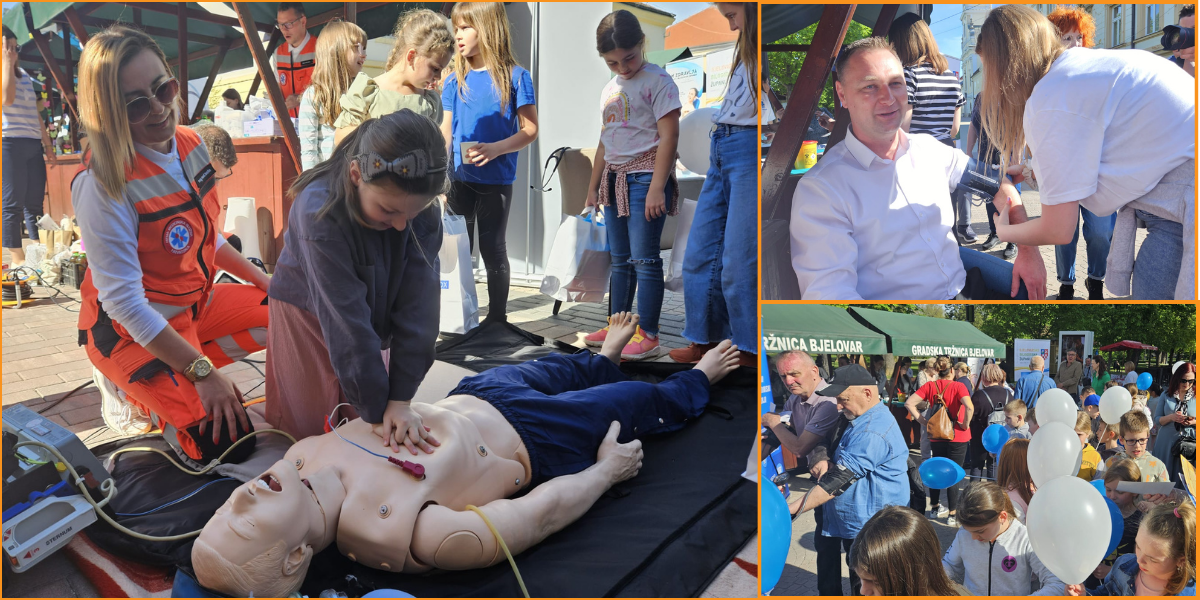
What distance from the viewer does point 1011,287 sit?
1635 millimetres

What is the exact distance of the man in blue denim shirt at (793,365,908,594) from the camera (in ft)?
5.18

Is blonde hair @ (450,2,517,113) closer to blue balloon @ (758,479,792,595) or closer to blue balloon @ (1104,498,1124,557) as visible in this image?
blue balloon @ (758,479,792,595)

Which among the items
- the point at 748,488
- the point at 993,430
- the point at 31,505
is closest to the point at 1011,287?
the point at 993,430

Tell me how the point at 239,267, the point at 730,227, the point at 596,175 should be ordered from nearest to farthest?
the point at 239,267
the point at 730,227
the point at 596,175

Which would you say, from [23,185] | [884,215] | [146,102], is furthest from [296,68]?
[884,215]

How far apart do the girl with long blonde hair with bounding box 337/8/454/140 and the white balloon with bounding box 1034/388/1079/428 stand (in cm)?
210

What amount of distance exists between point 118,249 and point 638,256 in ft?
6.66

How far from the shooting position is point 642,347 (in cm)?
334

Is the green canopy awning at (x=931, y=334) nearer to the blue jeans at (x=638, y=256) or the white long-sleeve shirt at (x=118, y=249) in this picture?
the blue jeans at (x=638, y=256)

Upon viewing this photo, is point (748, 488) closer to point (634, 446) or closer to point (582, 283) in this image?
point (634, 446)

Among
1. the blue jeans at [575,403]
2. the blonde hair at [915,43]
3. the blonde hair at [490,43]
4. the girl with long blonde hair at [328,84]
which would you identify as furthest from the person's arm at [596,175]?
the blonde hair at [915,43]

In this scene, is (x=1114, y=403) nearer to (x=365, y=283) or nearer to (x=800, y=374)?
(x=800, y=374)

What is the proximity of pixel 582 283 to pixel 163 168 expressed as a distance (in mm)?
2088

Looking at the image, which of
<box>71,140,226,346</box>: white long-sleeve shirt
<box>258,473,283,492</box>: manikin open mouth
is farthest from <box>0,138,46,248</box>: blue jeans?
<box>258,473,283,492</box>: manikin open mouth
